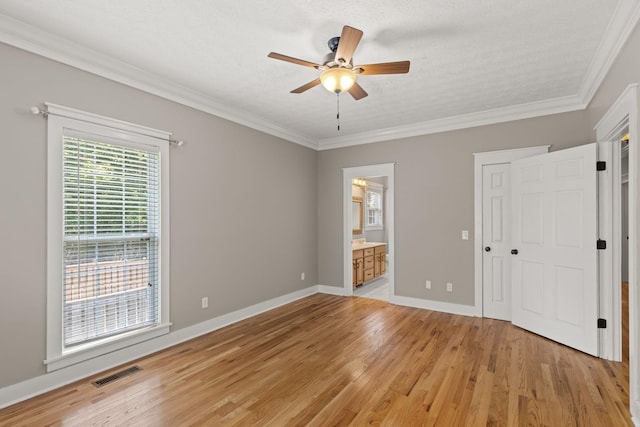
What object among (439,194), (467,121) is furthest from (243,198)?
(467,121)

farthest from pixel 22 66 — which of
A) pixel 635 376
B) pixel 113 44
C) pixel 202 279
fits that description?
pixel 635 376

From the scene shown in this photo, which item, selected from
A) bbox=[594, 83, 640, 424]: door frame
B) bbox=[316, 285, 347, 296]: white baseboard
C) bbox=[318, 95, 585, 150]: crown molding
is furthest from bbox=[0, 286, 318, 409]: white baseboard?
bbox=[594, 83, 640, 424]: door frame

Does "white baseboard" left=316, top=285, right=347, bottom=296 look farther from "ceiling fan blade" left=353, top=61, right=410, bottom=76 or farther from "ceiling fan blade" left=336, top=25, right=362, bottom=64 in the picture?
"ceiling fan blade" left=336, top=25, right=362, bottom=64

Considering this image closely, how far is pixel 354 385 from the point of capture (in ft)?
8.51

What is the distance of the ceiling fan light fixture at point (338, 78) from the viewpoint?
2346 mm

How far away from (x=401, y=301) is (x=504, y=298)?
1414 millimetres

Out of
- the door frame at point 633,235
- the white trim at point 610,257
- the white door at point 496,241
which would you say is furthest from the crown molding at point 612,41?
the white door at point 496,241

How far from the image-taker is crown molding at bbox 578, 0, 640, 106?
211cm

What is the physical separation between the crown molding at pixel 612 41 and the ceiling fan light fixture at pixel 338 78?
1.82 meters

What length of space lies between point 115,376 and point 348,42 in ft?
10.8

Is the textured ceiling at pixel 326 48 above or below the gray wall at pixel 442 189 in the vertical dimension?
above

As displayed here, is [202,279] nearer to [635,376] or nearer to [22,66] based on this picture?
[22,66]

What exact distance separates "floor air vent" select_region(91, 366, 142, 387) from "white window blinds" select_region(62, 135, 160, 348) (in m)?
0.36

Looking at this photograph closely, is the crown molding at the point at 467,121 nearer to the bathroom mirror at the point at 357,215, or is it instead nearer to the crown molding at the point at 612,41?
the crown molding at the point at 612,41
